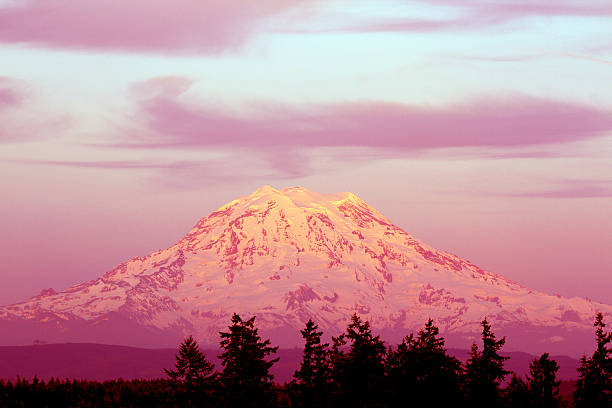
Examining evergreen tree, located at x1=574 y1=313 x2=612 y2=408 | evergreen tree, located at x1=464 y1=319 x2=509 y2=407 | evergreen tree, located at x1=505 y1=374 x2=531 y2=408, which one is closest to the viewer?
evergreen tree, located at x1=574 y1=313 x2=612 y2=408

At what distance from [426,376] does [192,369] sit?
17.0 metres

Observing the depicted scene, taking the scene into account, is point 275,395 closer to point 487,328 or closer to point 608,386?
point 487,328

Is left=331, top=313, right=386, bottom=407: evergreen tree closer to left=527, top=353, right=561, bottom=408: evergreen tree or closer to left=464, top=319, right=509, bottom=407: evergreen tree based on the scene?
left=464, top=319, right=509, bottom=407: evergreen tree

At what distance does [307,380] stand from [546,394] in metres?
18.3

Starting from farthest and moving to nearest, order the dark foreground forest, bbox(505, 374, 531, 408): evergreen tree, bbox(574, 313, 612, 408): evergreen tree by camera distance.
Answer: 1. bbox(505, 374, 531, 408): evergreen tree
2. bbox(574, 313, 612, 408): evergreen tree
3. the dark foreground forest

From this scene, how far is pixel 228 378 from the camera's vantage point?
59.9m

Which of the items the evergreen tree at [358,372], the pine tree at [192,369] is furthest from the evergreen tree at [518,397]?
the pine tree at [192,369]

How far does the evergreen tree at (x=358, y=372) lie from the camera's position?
2466 inches

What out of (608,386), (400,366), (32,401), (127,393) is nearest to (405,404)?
(400,366)

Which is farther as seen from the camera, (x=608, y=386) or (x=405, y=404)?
(x=405, y=404)

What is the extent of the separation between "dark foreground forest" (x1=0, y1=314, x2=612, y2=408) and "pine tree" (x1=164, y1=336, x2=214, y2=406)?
0.23 feet

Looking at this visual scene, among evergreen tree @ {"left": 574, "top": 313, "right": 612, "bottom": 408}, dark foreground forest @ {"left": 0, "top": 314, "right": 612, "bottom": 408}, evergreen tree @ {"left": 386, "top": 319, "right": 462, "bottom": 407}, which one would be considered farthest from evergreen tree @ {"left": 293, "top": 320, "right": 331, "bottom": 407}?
evergreen tree @ {"left": 574, "top": 313, "right": 612, "bottom": 408}

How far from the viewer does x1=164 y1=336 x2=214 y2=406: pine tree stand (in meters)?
62.9

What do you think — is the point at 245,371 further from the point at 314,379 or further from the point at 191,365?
the point at 191,365
